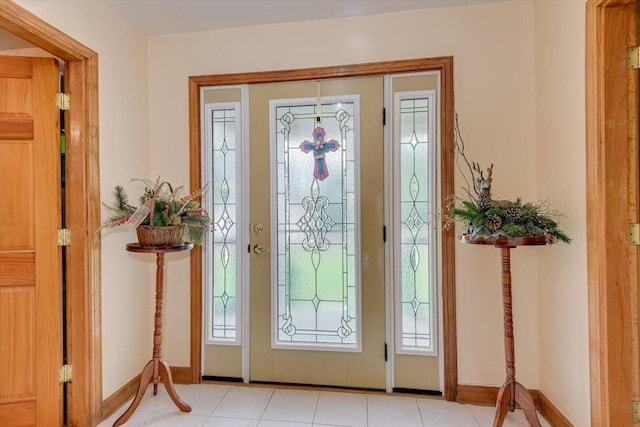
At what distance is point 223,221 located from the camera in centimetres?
241

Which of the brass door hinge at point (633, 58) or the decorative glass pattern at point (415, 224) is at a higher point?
the brass door hinge at point (633, 58)

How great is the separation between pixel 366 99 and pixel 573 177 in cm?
124

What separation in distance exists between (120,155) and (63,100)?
407 millimetres

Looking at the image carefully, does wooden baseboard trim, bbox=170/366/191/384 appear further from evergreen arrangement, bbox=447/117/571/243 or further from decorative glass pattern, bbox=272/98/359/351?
evergreen arrangement, bbox=447/117/571/243

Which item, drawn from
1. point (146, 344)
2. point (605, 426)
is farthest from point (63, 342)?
point (605, 426)

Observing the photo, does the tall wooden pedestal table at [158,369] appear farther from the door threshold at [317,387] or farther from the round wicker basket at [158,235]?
the door threshold at [317,387]

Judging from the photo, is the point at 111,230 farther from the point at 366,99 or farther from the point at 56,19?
the point at 366,99

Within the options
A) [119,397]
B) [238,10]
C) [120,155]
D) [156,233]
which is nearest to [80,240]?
[156,233]

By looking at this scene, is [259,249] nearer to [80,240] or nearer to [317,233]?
[317,233]

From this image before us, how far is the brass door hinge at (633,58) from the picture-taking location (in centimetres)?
146

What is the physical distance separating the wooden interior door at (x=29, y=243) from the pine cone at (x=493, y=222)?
2.27m

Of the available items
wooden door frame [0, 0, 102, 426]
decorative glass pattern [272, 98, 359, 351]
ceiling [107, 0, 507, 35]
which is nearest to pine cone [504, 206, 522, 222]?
decorative glass pattern [272, 98, 359, 351]

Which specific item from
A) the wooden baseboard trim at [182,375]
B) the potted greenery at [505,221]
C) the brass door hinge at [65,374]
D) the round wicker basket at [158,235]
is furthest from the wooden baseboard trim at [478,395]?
the brass door hinge at [65,374]

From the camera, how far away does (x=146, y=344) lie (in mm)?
2412
